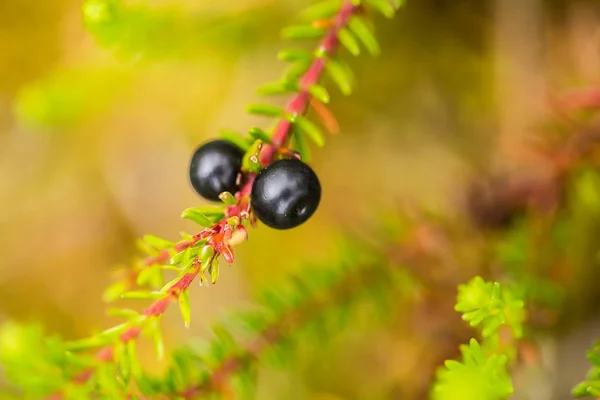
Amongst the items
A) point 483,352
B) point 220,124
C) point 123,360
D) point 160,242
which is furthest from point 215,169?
point 220,124

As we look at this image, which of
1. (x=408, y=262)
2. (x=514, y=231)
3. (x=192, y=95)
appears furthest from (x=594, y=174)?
(x=192, y=95)

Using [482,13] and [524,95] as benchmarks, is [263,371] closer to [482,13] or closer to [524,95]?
[524,95]

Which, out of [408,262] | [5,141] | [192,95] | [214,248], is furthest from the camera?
[5,141]

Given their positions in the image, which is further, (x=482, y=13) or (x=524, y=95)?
(x=482, y=13)

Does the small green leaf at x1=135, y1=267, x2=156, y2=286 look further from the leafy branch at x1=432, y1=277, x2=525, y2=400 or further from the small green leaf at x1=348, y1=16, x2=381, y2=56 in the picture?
the small green leaf at x1=348, y1=16, x2=381, y2=56

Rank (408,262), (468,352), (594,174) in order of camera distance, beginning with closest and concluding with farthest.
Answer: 1. (468,352)
2. (594,174)
3. (408,262)

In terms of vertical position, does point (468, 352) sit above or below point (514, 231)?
below
